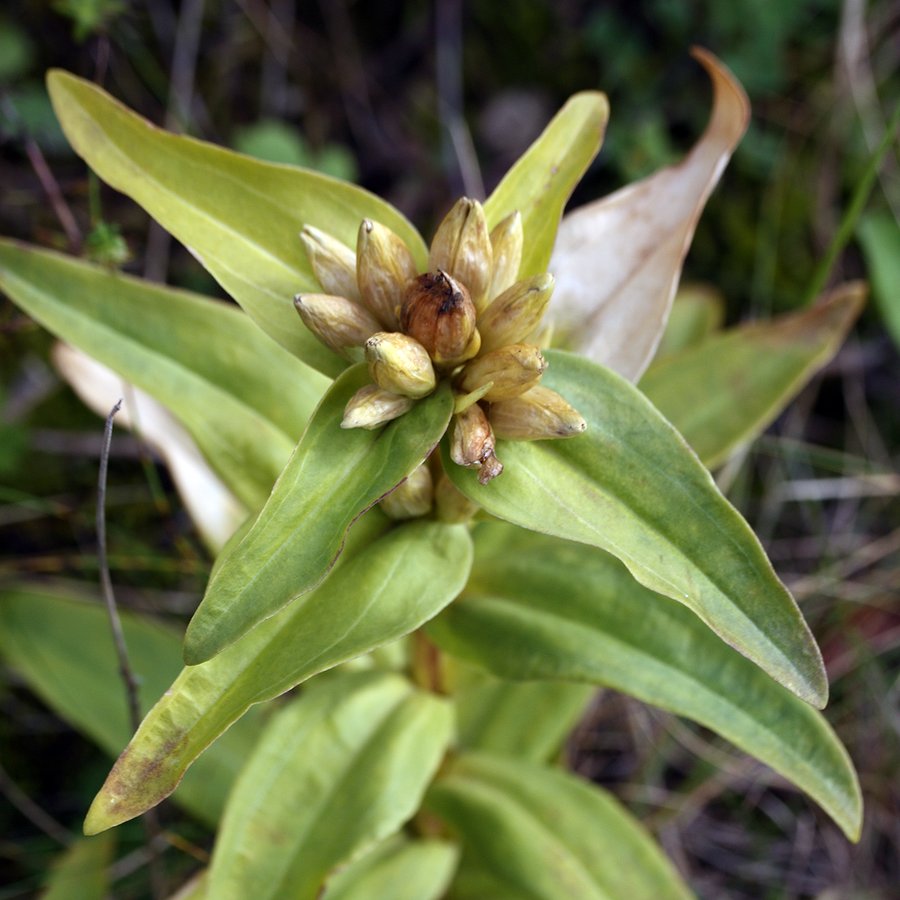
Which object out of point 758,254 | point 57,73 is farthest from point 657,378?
point 57,73

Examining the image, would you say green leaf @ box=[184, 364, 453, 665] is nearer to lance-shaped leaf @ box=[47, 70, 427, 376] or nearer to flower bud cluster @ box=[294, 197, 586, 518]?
flower bud cluster @ box=[294, 197, 586, 518]

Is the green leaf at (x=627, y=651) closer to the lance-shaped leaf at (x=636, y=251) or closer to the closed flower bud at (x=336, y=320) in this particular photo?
the lance-shaped leaf at (x=636, y=251)

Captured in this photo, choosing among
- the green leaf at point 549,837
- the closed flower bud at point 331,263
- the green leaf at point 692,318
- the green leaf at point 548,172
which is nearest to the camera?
the closed flower bud at point 331,263

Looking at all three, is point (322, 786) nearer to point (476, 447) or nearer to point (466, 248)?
point (476, 447)

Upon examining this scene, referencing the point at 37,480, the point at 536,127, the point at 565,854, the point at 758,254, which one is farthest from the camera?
the point at 536,127

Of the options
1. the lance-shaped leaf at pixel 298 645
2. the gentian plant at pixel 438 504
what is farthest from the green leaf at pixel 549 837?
the lance-shaped leaf at pixel 298 645

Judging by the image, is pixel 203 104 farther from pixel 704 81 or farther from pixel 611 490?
pixel 611 490
